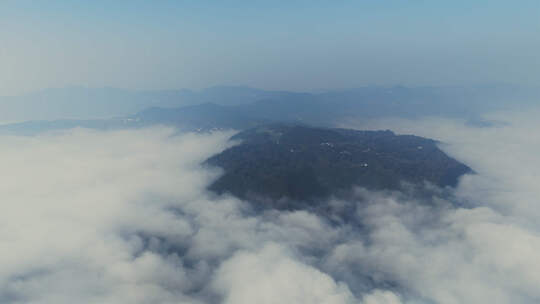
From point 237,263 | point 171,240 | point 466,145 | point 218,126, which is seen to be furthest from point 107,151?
point 466,145

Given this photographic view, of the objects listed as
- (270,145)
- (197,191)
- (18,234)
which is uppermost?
(270,145)

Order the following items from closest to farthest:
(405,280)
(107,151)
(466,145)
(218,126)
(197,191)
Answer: (405,280)
(197,191)
(107,151)
(466,145)
(218,126)

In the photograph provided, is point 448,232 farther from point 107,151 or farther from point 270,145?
point 107,151

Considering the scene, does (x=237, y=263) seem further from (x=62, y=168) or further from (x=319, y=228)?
(x=62, y=168)

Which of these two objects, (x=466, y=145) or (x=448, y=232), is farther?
(x=466, y=145)

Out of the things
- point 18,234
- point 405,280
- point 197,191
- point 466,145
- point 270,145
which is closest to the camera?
point 405,280

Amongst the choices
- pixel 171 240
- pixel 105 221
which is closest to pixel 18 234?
pixel 105 221

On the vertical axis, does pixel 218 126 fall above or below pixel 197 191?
above
